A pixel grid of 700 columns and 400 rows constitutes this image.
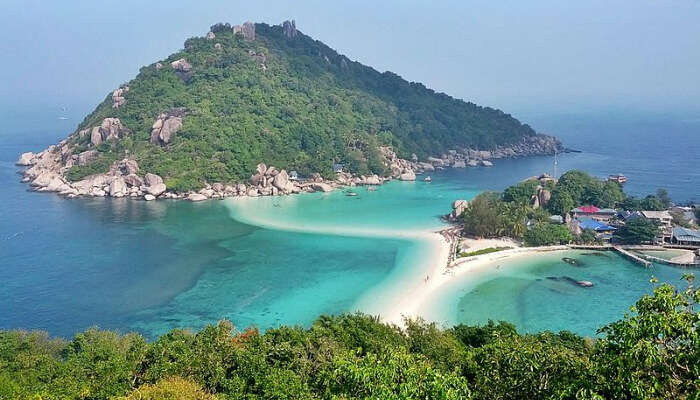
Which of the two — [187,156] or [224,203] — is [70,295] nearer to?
[224,203]

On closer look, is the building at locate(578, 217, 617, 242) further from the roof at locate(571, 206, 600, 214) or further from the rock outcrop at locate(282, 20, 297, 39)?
the rock outcrop at locate(282, 20, 297, 39)

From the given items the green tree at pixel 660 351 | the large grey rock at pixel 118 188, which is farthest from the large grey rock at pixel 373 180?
the green tree at pixel 660 351

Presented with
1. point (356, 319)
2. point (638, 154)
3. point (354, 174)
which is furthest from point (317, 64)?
point (356, 319)

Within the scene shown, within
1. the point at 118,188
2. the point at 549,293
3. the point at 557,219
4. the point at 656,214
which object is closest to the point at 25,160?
the point at 118,188

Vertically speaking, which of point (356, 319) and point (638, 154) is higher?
point (638, 154)

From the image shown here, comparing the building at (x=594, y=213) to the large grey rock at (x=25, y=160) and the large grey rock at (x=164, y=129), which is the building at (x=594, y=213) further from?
the large grey rock at (x=25, y=160)
